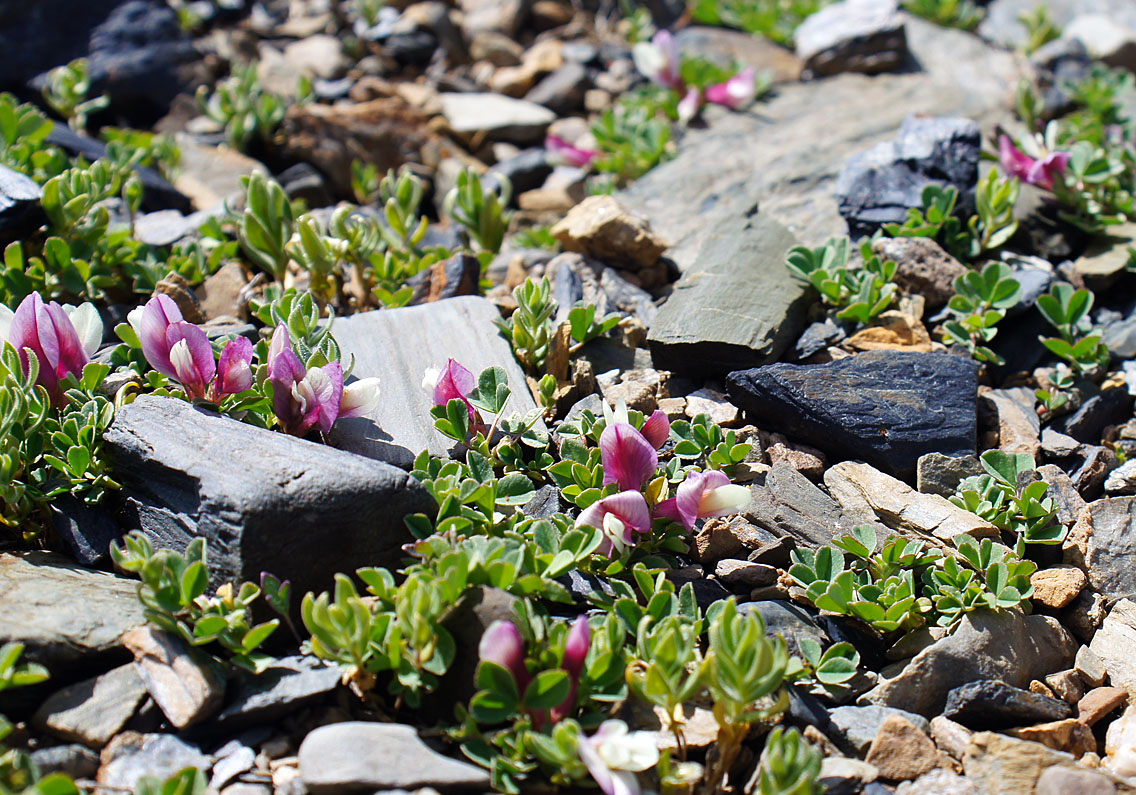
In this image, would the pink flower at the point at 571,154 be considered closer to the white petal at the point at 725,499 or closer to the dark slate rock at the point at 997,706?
the white petal at the point at 725,499

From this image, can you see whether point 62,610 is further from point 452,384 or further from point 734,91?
point 734,91

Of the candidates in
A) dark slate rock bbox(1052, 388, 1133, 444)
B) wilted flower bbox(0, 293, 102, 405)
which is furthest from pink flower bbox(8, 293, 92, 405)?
dark slate rock bbox(1052, 388, 1133, 444)

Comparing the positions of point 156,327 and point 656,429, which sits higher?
point 156,327

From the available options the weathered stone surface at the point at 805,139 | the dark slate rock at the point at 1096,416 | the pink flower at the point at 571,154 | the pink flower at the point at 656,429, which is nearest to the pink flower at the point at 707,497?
the pink flower at the point at 656,429

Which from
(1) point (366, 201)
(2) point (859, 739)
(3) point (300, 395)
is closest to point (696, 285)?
(3) point (300, 395)

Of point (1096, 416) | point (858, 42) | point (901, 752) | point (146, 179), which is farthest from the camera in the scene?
point (858, 42)

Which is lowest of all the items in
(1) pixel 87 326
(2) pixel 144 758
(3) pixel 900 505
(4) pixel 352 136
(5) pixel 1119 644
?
(5) pixel 1119 644

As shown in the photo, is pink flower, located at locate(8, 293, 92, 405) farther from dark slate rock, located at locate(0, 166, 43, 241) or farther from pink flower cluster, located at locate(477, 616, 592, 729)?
pink flower cluster, located at locate(477, 616, 592, 729)

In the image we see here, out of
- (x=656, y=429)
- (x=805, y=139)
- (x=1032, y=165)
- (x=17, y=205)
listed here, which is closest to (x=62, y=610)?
(x=656, y=429)
